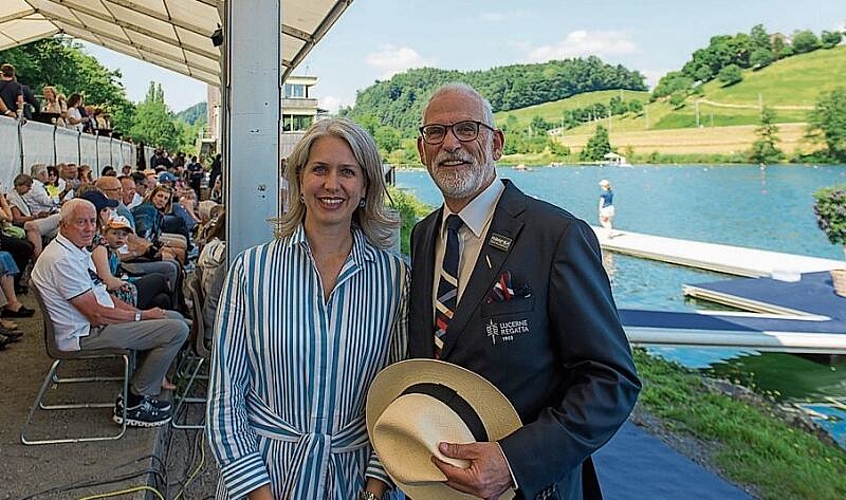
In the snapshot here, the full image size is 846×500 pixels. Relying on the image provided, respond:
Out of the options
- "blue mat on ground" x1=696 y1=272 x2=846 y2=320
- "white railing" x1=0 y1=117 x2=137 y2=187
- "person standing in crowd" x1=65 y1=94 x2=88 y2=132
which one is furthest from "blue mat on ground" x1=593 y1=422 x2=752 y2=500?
"person standing in crowd" x1=65 y1=94 x2=88 y2=132

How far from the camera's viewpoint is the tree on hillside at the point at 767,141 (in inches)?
1234

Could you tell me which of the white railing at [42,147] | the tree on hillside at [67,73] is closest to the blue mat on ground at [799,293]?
the white railing at [42,147]

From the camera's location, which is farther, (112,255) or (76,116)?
(76,116)

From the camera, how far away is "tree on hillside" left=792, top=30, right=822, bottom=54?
32.1m

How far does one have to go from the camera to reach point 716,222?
40.3 m

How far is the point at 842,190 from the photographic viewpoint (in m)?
15.5

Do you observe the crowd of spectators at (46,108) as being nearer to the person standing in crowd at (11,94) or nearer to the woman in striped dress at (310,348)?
the person standing in crowd at (11,94)

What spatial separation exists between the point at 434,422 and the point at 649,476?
3.14 m

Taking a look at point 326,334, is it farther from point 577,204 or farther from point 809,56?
point 809,56

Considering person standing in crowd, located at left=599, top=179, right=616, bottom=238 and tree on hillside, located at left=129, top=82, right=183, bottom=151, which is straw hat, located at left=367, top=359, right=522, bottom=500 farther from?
tree on hillside, located at left=129, top=82, right=183, bottom=151

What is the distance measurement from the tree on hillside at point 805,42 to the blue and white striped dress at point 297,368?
118 feet

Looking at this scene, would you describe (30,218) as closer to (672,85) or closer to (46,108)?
(46,108)

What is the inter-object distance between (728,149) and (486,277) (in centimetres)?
3618

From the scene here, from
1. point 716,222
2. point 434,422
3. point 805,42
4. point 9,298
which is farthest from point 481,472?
point 716,222
